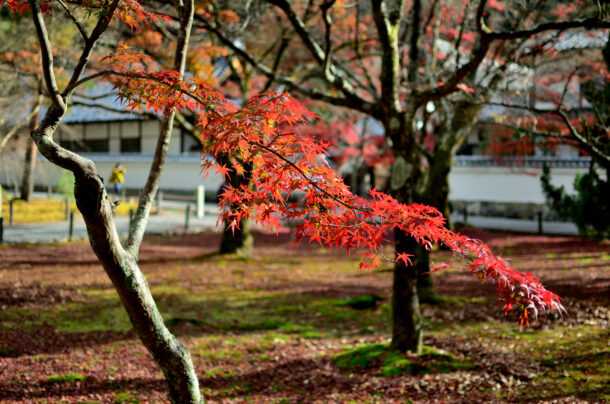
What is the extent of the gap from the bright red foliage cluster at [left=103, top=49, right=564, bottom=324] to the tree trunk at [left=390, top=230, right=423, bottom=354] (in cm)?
270

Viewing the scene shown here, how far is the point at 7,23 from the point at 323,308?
42.3ft

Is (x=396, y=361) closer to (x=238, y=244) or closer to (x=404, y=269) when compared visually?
(x=404, y=269)

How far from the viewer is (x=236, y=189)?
3779 mm

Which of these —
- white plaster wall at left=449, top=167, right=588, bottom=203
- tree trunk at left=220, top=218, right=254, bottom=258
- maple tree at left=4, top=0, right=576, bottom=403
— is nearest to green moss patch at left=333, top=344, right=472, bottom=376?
maple tree at left=4, top=0, right=576, bottom=403

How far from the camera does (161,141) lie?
4.51 metres

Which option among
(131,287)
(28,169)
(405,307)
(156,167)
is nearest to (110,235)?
(131,287)

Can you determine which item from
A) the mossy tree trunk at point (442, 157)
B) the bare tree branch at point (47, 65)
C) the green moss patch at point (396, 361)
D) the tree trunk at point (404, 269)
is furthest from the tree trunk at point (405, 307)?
the bare tree branch at point (47, 65)

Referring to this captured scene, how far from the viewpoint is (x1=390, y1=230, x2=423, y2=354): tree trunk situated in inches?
258

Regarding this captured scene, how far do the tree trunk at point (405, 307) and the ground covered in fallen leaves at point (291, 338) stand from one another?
18 centimetres

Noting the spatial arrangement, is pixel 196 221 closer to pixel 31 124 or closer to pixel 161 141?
pixel 31 124

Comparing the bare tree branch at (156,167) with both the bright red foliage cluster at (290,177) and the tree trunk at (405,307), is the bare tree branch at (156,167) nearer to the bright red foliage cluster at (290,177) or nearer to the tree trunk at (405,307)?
the bright red foliage cluster at (290,177)

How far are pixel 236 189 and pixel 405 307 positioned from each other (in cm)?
362

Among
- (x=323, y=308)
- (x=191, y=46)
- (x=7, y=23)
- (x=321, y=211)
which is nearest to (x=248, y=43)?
(x=191, y=46)

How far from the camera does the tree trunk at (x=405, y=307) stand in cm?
655
